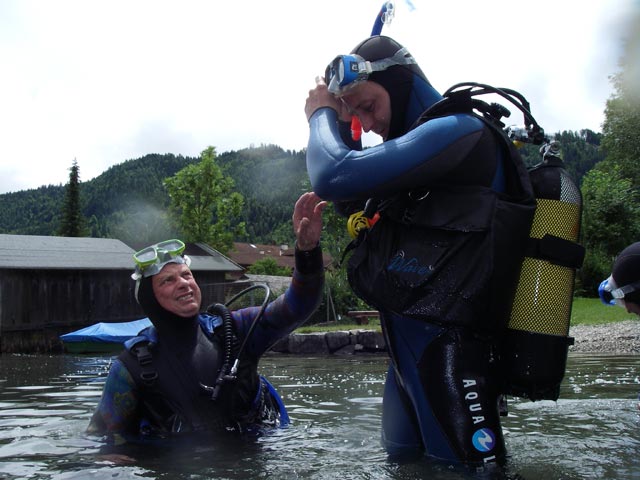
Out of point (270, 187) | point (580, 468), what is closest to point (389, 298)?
point (580, 468)

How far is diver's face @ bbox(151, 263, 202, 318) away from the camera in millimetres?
3914

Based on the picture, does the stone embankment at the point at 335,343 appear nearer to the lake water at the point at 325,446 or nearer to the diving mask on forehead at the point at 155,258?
the lake water at the point at 325,446

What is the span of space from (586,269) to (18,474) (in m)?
32.7

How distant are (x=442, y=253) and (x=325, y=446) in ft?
5.56

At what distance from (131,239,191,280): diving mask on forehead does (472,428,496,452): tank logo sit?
2282mm

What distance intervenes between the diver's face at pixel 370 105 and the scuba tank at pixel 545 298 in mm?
717

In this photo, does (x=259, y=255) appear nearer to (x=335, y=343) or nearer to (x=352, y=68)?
(x=335, y=343)

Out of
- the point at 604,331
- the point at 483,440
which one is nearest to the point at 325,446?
the point at 483,440

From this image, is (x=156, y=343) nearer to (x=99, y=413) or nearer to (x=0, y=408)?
(x=99, y=413)

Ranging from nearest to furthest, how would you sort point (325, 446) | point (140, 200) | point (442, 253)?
point (442, 253)
point (325, 446)
point (140, 200)

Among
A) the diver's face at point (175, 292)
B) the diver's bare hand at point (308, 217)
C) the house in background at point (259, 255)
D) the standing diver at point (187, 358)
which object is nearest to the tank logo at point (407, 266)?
the diver's bare hand at point (308, 217)

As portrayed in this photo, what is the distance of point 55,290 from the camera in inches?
971

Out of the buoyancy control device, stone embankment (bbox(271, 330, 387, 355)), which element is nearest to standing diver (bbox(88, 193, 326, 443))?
the buoyancy control device

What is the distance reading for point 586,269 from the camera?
106 ft
